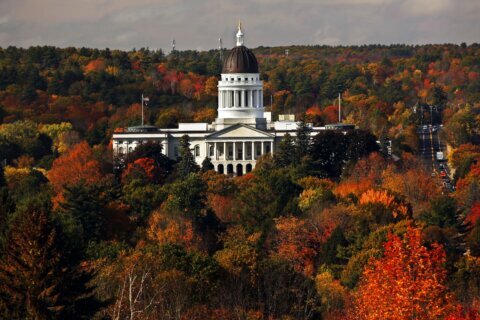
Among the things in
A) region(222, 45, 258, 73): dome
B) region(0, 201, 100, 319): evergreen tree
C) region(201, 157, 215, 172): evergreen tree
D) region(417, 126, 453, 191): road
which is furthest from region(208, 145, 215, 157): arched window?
region(0, 201, 100, 319): evergreen tree

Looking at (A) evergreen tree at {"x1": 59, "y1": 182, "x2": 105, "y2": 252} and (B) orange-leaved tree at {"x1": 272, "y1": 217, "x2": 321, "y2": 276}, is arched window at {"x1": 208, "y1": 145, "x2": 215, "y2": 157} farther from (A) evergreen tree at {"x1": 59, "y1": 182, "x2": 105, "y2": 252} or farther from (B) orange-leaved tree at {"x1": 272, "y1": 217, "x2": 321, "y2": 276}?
(B) orange-leaved tree at {"x1": 272, "y1": 217, "x2": 321, "y2": 276}

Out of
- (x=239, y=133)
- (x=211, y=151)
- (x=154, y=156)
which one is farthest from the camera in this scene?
(x=239, y=133)

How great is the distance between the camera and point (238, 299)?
80.1 metres

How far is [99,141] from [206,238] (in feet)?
256

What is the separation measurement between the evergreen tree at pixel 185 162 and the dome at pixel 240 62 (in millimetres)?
20064

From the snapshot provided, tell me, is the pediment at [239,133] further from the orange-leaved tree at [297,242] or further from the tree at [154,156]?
the orange-leaved tree at [297,242]

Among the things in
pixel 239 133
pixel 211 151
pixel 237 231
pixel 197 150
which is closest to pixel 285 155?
pixel 211 151

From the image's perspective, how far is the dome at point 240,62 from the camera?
182 meters

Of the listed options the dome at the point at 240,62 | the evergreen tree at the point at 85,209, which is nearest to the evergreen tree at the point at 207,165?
the dome at the point at 240,62

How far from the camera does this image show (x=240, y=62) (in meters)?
183

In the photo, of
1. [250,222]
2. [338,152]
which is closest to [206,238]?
[250,222]

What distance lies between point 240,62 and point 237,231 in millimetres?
72071

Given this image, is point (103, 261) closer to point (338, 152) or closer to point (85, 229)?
point (85, 229)

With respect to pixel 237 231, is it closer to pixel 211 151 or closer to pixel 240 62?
pixel 211 151
